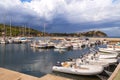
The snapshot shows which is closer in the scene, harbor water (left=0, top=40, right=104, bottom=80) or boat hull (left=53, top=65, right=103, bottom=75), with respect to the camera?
→ boat hull (left=53, top=65, right=103, bottom=75)

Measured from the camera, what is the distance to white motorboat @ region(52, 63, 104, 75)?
74.3 feet

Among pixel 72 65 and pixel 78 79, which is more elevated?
pixel 72 65

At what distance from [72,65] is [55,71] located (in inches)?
112

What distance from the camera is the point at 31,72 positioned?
27641mm

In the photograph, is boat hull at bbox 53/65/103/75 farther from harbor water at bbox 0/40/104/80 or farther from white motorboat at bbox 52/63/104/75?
harbor water at bbox 0/40/104/80

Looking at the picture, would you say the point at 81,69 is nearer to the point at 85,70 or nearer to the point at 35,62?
the point at 85,70

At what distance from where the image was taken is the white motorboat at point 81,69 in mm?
22661

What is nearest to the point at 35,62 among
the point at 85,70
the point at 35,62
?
the point at 35,62

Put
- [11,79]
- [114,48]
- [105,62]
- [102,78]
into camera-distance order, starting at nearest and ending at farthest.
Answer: [11,79]
[102,78]
[105,62]
[114,48]

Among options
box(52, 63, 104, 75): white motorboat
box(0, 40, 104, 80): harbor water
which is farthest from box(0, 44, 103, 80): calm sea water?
box(52, 63, 104, 75): white motorboat

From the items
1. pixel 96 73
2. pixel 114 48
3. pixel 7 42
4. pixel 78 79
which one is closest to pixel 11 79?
pixel 78 79

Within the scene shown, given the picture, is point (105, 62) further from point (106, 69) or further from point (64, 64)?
point (64, 64)

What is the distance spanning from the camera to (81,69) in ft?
76.2

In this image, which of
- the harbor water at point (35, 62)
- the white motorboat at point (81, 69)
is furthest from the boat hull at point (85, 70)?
the harbor water at point (35, 62)
